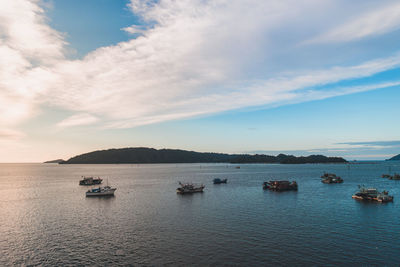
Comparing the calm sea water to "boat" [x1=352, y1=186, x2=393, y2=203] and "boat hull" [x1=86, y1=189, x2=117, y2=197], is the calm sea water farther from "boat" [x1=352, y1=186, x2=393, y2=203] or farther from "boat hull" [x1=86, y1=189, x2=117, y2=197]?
"boat hull" [x1=86, y1=189, x2=117, y2=197]

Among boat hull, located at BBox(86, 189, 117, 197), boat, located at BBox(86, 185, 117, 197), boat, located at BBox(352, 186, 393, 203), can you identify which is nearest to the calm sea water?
boat, located at BBox(352, 186, 393, 203)

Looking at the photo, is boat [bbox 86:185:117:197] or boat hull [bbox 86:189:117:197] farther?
boat [bbox 86:185:117:197]

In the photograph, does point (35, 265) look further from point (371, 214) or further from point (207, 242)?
point (371, 214)

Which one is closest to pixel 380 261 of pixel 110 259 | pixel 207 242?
pixel 207 242

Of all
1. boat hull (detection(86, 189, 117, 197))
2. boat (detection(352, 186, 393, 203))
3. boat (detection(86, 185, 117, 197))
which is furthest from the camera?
boat (detection(86, 185, 117, 197))

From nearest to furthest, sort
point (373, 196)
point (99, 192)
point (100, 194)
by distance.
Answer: point (373, 196)
point (100, 194)
point (99, 192)

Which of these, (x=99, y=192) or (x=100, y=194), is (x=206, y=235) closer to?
(x=100, y=194)

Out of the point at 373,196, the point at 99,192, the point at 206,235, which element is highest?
the point at 99,192

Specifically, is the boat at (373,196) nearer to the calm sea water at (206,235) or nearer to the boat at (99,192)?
the calm sea water at (206,235)

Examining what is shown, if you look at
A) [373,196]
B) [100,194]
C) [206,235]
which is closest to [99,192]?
[100,194]

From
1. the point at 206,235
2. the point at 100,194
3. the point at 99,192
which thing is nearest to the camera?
the point at 206,235

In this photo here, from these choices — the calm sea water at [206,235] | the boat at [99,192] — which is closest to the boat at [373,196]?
the calm sea water at [206,235]

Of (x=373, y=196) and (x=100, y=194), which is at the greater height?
(x=373, y=196)

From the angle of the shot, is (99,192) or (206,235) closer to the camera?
(206,235)
